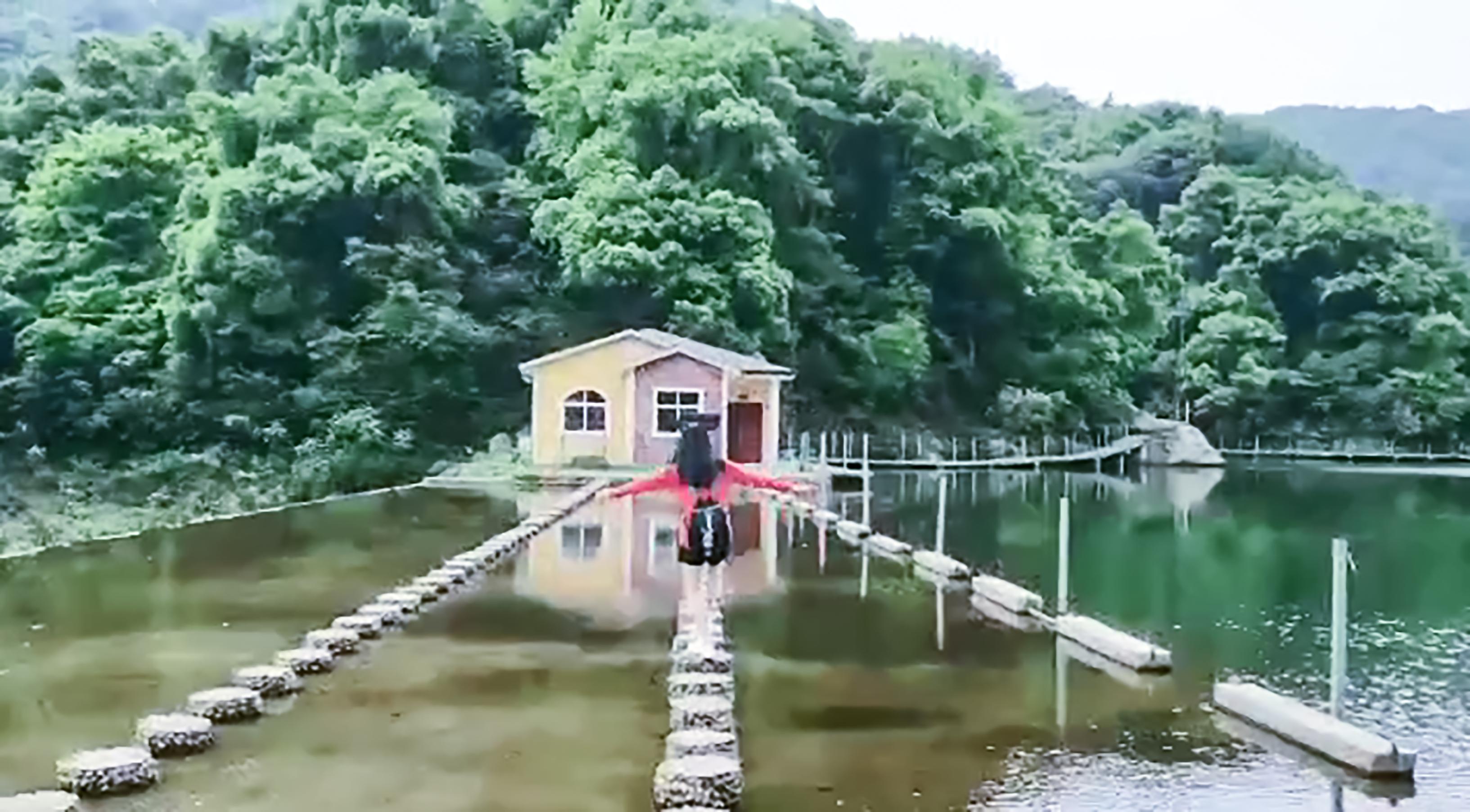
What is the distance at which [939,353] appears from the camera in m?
36.4

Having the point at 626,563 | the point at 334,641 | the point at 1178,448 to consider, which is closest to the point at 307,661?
the point at 334,641

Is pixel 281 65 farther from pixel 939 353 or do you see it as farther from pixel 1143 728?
pixel 1143 728

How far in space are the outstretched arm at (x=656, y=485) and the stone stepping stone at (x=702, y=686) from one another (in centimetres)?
86

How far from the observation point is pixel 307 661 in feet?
25.8

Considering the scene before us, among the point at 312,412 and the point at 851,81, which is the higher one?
the point at 851,81

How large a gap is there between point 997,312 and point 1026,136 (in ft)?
20.9

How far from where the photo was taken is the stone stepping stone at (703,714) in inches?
253

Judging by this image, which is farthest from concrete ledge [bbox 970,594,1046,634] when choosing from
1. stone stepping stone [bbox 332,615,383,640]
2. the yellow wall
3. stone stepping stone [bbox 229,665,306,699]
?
the yellow wall

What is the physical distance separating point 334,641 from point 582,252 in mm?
22216

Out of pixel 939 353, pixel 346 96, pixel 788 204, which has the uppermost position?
pixel 346 96

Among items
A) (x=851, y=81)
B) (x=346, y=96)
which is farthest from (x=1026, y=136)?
(x=346, y=96)

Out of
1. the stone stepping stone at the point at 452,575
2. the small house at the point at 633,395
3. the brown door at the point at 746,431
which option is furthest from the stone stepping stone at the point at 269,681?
the brown door at the point at 746,431

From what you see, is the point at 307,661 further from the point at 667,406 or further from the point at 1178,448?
the point at 1178,448

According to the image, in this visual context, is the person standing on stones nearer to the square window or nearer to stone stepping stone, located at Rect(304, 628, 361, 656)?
stone stepping stone, located at Rect(304, 628, 361, 656)
